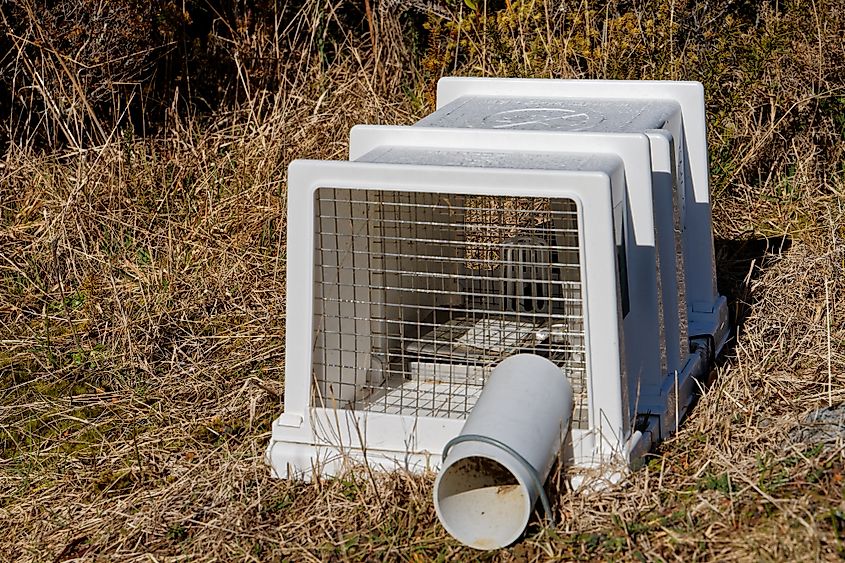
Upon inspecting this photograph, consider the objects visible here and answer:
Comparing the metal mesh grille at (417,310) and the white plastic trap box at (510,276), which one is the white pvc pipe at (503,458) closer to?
the white plastic trap box at (510,276)

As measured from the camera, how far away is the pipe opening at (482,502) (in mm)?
2256

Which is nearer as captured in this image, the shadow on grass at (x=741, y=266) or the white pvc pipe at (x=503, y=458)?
the white pvc pipe at (x=503, y=458)

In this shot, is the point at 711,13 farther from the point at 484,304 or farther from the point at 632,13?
the point at 484,304

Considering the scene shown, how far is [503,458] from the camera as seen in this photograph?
219 cm

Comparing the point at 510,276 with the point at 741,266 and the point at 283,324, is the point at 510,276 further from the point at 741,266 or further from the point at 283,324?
the point at 741,266

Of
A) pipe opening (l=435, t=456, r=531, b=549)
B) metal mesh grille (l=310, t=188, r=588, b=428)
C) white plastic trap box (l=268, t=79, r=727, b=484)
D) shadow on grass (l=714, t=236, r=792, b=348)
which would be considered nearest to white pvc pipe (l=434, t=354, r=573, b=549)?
pipe opening (l=435, t=456, r=531, b=549)

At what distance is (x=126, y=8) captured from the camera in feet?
14.5

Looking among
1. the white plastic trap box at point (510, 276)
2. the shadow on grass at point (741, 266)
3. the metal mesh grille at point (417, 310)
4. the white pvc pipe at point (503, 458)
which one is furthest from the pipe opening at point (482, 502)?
the shadow on grass at point (741, 266)

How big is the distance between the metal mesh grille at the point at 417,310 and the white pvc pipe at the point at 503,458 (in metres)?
0.23

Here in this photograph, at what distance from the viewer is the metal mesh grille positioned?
8.84ft

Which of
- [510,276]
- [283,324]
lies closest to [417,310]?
[510,276]

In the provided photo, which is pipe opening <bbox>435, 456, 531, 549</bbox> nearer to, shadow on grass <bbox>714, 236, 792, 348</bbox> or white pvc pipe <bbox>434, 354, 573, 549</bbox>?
white pvc pipe <bbox>434, 354, 573, 549</bbox>

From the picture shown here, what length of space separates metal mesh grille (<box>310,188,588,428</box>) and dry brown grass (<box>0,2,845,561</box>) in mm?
322

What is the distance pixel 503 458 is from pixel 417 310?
0.82 meters
